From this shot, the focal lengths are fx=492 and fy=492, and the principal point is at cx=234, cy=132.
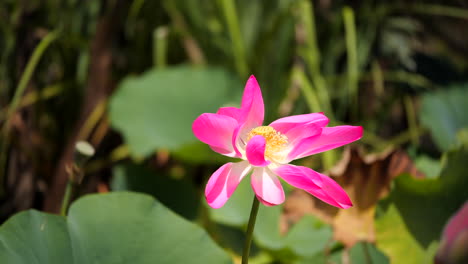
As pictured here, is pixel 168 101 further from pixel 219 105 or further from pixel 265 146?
pixel 265 146

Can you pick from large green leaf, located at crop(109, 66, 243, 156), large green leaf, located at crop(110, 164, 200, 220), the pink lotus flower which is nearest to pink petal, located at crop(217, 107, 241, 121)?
the pink lotus flower

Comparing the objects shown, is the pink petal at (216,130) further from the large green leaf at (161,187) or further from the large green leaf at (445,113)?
the large green leaf at (445,113)

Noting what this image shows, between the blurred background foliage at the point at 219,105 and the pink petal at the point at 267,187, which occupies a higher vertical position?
the pink petal at the point at 267,187

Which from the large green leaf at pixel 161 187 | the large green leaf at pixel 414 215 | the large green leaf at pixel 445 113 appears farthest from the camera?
the large green leaf at pixel 445 113

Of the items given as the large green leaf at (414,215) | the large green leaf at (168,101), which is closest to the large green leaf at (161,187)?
the large green leaf at (168,101)

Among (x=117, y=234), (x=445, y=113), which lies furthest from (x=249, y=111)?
(x=445, y=113)

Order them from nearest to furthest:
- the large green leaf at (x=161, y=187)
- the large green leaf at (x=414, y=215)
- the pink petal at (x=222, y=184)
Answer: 1. the pink petal at (x=222, y=184)
2. the large green leaf at (x=414, y=215)
3. the large green leaf at (x=161, y=187)
